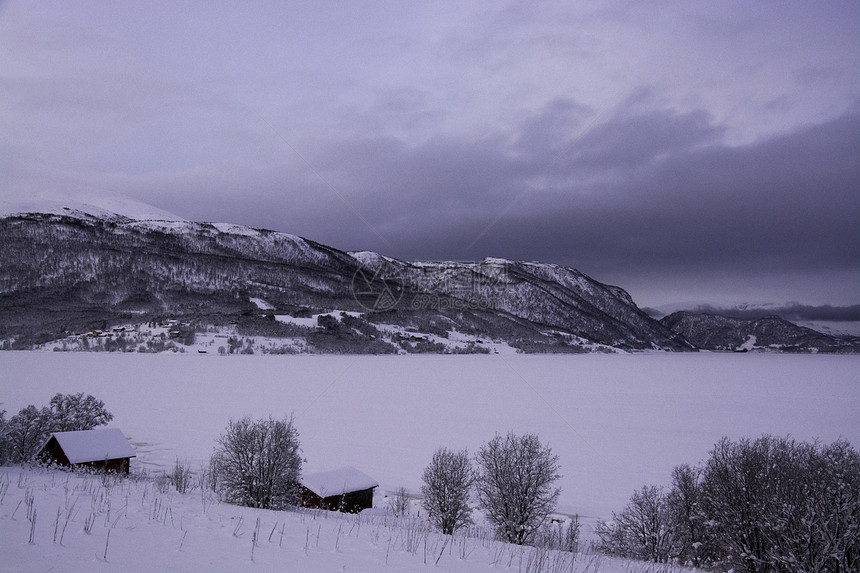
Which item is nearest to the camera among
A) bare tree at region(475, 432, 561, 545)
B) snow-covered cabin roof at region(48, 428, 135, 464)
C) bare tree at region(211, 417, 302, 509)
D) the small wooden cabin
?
bare tree at region(211, 417, 302, 509)

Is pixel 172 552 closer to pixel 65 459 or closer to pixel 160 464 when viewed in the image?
pixel 65 459

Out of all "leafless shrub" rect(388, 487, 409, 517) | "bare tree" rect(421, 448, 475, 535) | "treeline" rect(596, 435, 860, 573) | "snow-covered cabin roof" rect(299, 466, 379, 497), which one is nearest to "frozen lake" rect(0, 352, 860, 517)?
"leafless shrub" rect(388, 487, 409, 517)

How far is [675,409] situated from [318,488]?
55914 millimetres

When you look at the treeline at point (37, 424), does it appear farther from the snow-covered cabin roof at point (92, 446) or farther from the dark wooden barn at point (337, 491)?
the dark wooden barn at point (337, 491)

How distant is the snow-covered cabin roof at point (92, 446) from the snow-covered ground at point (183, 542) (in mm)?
11463

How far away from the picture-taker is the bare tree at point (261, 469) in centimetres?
2006

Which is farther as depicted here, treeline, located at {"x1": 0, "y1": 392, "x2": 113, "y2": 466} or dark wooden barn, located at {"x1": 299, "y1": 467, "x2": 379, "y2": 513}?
treeline, located at {"x1": 0, "y1": 392, "x2": 113, "y2": 466}

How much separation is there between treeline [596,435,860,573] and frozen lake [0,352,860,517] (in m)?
5.14

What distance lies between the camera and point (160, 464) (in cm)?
3039

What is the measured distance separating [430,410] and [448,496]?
3449cm

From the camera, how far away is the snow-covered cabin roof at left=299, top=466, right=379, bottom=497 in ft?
76.1

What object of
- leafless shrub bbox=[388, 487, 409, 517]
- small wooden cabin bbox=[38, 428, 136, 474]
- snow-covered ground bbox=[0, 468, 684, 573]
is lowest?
leafless shrub bbox=[388, 487, 409, 517]

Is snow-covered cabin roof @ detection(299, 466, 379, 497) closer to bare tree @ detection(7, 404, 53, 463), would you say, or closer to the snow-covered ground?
the snow-covered ground

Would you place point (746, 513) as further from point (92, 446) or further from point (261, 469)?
point (92, 446)
